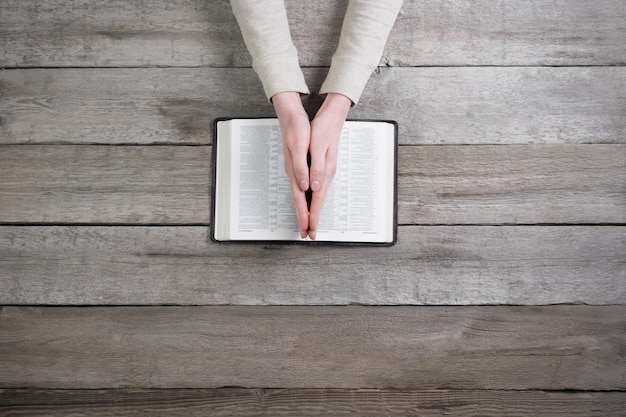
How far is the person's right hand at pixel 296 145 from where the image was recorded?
33.9 inches

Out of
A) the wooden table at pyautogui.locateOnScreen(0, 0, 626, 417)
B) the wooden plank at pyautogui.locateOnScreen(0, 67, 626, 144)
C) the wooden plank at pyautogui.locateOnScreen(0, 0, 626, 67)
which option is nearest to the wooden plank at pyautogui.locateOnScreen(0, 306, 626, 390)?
the wooden table at pyautogui.locateOnScreen(0, 0, 626, 417)

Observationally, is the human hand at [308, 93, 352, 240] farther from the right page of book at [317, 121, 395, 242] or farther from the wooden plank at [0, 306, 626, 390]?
the wooden plank at [0, 306, 626, 390]

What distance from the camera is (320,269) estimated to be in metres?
0.96

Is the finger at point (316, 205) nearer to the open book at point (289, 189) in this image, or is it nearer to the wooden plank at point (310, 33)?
the open book at point (289, 189)

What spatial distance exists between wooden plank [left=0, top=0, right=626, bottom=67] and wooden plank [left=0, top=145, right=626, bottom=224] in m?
0.17

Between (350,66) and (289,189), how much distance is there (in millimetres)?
238

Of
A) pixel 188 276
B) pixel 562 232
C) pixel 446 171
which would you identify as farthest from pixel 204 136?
pixel 562 232

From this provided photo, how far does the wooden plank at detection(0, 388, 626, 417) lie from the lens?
3.08 feet

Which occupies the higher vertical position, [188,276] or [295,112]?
[295,112]

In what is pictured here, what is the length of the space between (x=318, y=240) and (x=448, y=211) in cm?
24

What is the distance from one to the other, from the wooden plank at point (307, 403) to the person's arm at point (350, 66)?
30 centimetres

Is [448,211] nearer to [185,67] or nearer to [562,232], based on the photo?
[562,232]

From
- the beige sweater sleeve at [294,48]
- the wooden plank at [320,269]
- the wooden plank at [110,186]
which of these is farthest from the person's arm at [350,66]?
the wooden plank at [110,186]

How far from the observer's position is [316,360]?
95cm
